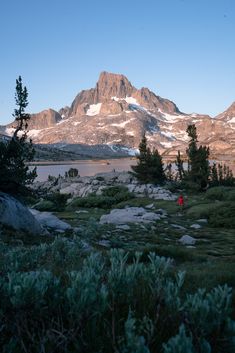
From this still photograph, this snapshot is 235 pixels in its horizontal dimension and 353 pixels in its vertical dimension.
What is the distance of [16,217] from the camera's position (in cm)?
1252

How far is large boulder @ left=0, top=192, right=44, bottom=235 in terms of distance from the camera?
40.1 ft

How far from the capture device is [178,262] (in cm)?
989

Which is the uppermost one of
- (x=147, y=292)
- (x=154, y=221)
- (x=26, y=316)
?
(x=26, y=316)

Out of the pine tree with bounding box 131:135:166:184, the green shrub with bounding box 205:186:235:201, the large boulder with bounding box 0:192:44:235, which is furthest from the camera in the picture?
the pine tree with bounding box 131:135:166:184

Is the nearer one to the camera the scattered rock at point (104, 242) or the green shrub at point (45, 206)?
the scattered rock at point (104, 242)

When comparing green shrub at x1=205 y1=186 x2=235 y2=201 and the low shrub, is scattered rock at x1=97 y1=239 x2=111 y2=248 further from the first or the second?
green shrub at x1=205 y1=186 x2=235 y2=201

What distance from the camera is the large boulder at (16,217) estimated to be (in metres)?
12.2

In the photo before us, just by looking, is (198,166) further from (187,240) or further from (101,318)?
(101,318)

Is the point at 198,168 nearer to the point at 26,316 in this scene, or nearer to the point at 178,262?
Answer: the point at 178,262

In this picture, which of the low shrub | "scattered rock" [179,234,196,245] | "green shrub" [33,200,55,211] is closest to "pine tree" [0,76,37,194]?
"scattered rock" [179,234,196,245]

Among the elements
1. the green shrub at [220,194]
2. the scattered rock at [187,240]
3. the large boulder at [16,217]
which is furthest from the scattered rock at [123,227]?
the green shrub at [220,194]

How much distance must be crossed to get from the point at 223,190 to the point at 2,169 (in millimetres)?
23004

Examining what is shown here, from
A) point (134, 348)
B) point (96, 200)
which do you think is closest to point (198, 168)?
point (96, 200)

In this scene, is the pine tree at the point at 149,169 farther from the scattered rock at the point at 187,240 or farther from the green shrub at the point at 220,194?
the scattered rock at the point at 187,240
